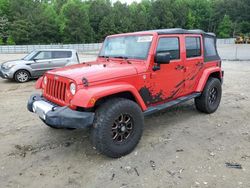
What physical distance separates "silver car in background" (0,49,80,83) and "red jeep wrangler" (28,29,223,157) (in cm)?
644

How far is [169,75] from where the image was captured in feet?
16.0

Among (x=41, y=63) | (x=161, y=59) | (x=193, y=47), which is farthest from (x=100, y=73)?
(x=41, y=63)

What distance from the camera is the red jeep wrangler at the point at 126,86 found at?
3.74 meters

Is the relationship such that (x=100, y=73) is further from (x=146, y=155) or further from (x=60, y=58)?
(x=60, y=58)

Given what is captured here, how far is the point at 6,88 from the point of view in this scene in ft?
32.7

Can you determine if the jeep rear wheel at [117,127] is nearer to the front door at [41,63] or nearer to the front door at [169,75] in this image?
the front door at [169,75]

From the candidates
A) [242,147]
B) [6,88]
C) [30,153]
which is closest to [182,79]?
[242,147]

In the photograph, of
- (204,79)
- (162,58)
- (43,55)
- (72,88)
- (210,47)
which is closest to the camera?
(72,88)

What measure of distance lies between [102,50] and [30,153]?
252 cm

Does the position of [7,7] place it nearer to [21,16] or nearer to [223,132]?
[21,16]

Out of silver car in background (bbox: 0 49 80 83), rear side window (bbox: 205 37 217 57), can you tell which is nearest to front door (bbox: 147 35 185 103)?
rear side window (bbox: 205 37 217 57)

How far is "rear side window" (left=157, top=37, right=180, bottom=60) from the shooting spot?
474cm

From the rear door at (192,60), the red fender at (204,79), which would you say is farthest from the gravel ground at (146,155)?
the rear door at (192,60)

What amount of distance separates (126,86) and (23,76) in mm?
8295
